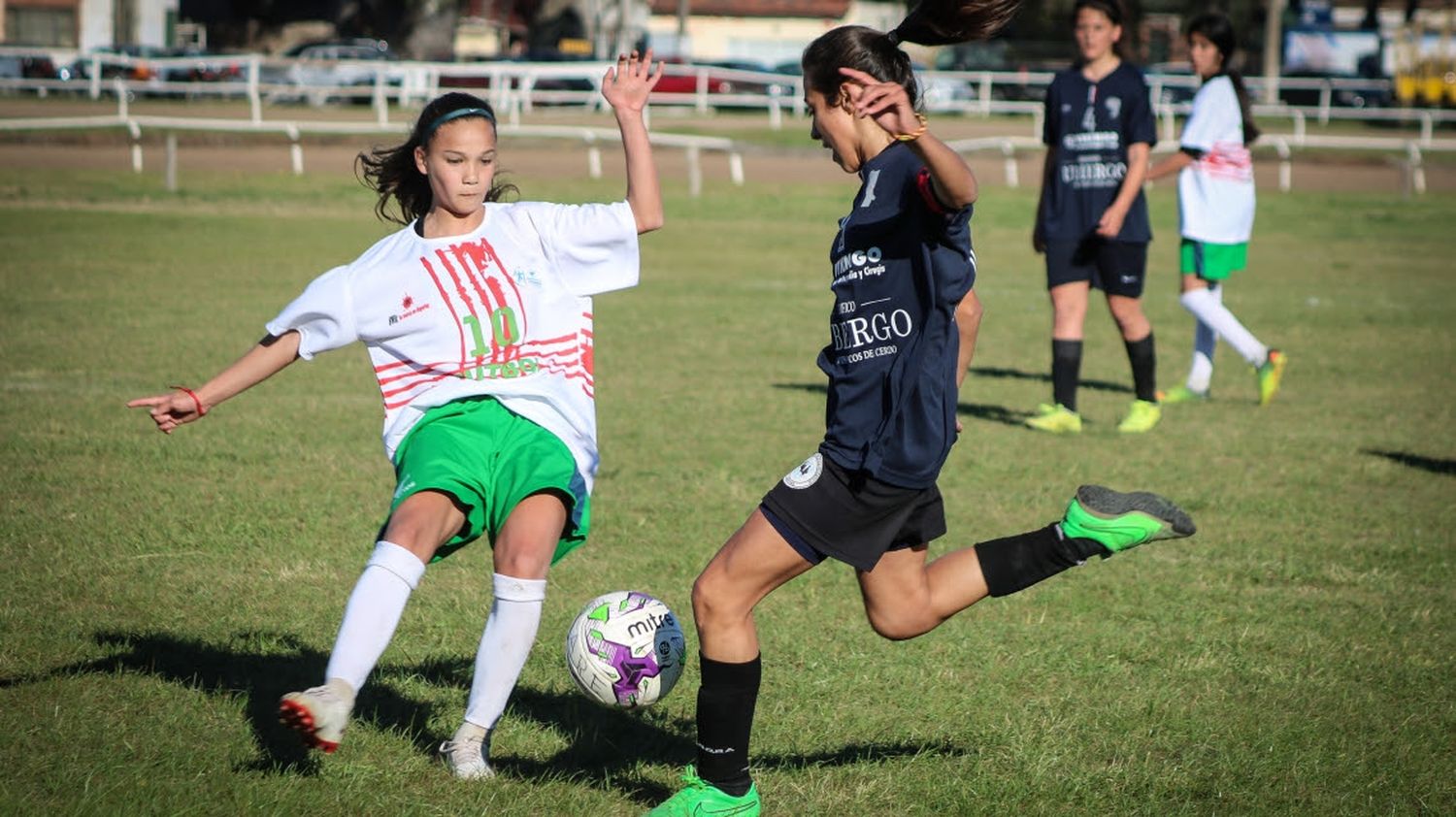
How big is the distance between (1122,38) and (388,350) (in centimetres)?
641

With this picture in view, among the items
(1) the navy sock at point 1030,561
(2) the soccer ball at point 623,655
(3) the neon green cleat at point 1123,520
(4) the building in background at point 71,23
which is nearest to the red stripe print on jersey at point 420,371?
(2) the soccer ball at point 623,655

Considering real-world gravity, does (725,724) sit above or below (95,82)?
below

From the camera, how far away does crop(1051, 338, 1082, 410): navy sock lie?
9.52 metres

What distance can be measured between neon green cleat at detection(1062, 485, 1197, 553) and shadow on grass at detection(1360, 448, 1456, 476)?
5126 millimetres

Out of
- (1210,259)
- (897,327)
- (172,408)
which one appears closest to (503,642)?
(172,408)

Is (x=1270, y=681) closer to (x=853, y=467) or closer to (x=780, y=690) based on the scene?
(x=780, y=690)

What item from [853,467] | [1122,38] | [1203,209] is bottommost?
[853,467]

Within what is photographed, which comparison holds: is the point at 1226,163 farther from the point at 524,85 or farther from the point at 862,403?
the point at 524,85

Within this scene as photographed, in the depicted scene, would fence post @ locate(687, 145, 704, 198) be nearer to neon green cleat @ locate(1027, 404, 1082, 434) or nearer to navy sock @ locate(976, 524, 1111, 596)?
neon green cleat @ locate(1027, 404, 1082, 434)

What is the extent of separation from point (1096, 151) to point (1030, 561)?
18.6 feet

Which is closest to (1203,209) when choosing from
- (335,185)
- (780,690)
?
(780,690)

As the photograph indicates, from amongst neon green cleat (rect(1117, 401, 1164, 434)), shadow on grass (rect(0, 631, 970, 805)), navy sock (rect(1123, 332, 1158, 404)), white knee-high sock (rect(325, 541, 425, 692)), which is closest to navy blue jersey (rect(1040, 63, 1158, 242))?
navy sock (rect(1123, 332, 1158, 404))

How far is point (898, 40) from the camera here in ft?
12.8

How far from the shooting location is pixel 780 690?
197 inches
